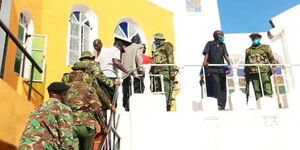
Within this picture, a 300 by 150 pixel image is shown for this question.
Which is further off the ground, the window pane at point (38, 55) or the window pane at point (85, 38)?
the window pane at point (85, 38)

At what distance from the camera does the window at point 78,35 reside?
10.1 meters

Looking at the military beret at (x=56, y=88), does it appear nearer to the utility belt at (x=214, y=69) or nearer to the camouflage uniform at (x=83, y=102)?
the camouflage uniform at (x=83, y=102)

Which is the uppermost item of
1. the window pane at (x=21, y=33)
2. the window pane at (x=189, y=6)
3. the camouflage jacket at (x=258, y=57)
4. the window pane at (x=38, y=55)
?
the window pane at (x=189, y=6)

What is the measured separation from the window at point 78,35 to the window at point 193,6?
4064 millimetres

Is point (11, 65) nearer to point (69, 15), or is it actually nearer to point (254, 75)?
point (69, 15)

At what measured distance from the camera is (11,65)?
26.6 ft

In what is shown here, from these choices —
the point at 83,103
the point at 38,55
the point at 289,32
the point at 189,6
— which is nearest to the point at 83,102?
the point at 83,103

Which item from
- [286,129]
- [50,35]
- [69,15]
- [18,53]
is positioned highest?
[69,15]

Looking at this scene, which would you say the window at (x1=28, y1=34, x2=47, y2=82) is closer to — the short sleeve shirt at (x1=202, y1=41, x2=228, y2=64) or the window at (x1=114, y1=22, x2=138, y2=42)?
the window at (x1=114, y1=22, x2=138, y2=42)

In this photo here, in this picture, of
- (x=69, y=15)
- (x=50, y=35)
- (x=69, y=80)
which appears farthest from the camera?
(x=69, y=15)

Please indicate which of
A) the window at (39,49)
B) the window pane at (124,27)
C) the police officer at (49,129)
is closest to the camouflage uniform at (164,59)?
the window at (39,49)

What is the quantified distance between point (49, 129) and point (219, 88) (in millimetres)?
4274

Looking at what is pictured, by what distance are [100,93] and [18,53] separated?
3.41m

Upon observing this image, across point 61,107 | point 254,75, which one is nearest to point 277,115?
point 254,75
